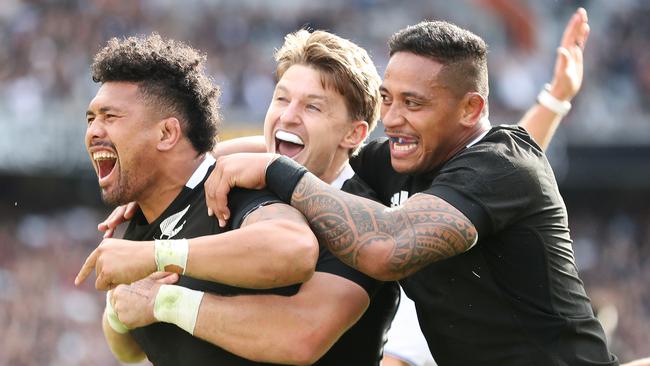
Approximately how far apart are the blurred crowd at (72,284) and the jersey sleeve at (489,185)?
1000cm

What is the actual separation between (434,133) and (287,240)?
100 centimetres

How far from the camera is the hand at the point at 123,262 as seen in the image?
164 inches

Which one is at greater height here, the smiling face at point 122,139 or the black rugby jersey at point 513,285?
the smiling face at point 122,139

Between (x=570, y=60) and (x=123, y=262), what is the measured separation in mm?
3476

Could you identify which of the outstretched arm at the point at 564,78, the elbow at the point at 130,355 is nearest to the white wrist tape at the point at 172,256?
the elbow at the point at 130,355

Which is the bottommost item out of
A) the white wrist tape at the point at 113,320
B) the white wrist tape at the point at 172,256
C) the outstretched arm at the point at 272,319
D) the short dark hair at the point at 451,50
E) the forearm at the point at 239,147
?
the white wrist tape at the point at 113,320

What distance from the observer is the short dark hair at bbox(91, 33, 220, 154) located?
4625 mm

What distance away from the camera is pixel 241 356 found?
4242 millimetres

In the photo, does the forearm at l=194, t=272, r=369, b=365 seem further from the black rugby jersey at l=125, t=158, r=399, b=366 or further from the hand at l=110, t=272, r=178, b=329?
the hand at l=110, t=272, r=178, b=329

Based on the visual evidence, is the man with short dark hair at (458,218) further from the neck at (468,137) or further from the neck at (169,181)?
the neck at (169,181)

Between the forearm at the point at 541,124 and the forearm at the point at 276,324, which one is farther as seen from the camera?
the forearm at the point at 541,124

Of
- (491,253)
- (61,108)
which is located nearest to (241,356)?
(491,253)

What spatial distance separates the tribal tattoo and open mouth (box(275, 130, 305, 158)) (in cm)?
80

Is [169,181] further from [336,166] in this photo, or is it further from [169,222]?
[336,166]
